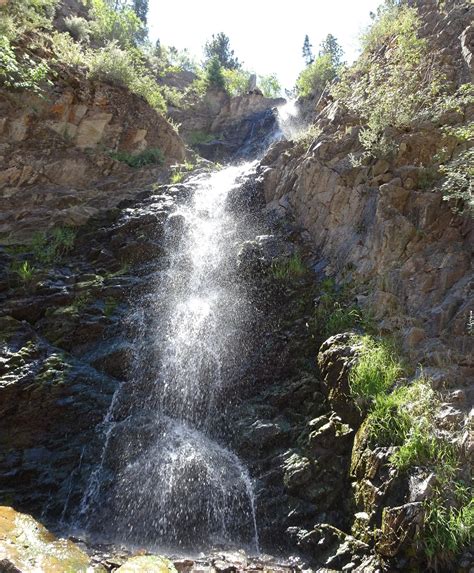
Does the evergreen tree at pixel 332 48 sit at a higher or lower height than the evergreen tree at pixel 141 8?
lower

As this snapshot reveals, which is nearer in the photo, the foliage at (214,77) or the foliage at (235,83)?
the foliage at (214,77)

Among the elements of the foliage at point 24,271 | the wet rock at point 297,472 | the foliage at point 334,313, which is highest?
the foliage at point 24,271

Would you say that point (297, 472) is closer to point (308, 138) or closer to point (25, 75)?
point (308, 138)

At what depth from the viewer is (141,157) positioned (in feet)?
47.6

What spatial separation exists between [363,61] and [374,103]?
3.56 m

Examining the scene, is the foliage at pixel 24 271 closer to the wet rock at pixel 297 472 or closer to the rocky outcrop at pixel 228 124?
the wet rock at pixel 297 472

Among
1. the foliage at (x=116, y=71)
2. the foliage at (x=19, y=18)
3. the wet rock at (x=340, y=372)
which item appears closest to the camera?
the wet rock at (x=340, y=372)

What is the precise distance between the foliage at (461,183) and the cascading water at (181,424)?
4.17 m

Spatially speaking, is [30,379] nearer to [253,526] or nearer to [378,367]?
[253,526]

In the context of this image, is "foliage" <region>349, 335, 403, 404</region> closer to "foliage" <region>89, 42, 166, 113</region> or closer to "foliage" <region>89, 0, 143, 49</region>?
"foliage" <region>89, 42, 166, 113</region>

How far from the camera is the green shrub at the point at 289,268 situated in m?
9.13

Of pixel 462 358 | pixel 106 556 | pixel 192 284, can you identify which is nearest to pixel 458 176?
pixel 462 358

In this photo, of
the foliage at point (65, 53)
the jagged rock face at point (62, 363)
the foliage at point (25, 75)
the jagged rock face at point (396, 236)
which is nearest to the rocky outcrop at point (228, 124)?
the foliage at point (65, 53)

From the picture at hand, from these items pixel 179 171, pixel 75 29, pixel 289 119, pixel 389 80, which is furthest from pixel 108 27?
pixel 389 80
